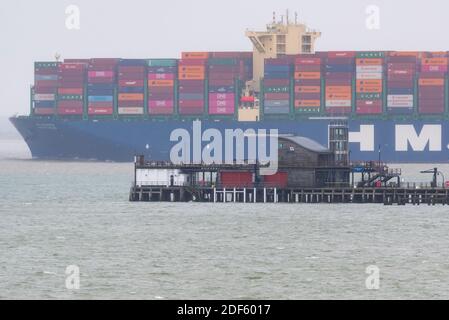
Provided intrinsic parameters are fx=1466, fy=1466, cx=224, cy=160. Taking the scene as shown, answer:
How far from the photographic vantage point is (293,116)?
561ft

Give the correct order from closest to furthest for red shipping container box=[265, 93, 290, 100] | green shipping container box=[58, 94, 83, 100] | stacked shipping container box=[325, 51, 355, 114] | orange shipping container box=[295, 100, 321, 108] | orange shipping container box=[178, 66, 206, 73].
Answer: stacked shipping container box=[325, 51, 355, 114] < orange shipping container box=[295, 100, 321, 108] < red shipping container box=[265, 93, 290, 100] < orange shipping container box=[178, 66, 206, 73] < green shipping container box=[58, 94, 83, 100]

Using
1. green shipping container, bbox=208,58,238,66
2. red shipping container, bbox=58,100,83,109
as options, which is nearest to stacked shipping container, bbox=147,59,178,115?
green shipping container, bbox=208,58,238,66

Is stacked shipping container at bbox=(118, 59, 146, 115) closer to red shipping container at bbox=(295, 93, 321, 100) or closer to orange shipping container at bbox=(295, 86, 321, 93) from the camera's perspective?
orange shipping container at bbox=(295, 86, 321, 93)

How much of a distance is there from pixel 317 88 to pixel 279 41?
1093 cm

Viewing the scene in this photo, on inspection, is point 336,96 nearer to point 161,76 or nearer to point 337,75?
point 337,75

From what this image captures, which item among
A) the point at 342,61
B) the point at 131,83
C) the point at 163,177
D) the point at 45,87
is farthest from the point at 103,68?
the point at 163,177

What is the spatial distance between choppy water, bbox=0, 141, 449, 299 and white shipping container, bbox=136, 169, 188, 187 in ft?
6.87

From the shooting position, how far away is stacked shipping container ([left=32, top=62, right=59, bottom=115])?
587 feet

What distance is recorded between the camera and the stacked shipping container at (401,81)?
16750 cm

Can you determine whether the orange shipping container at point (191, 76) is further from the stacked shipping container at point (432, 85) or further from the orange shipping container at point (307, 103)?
the stacked shipping container at point (432, 85)

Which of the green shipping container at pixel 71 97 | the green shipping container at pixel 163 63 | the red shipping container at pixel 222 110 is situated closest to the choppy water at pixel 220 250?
the red shipping container at pixel 222 110

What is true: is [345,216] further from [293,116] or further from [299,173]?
[293,116]

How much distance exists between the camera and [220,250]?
2852 inches

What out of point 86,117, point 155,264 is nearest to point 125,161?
point 86,117
